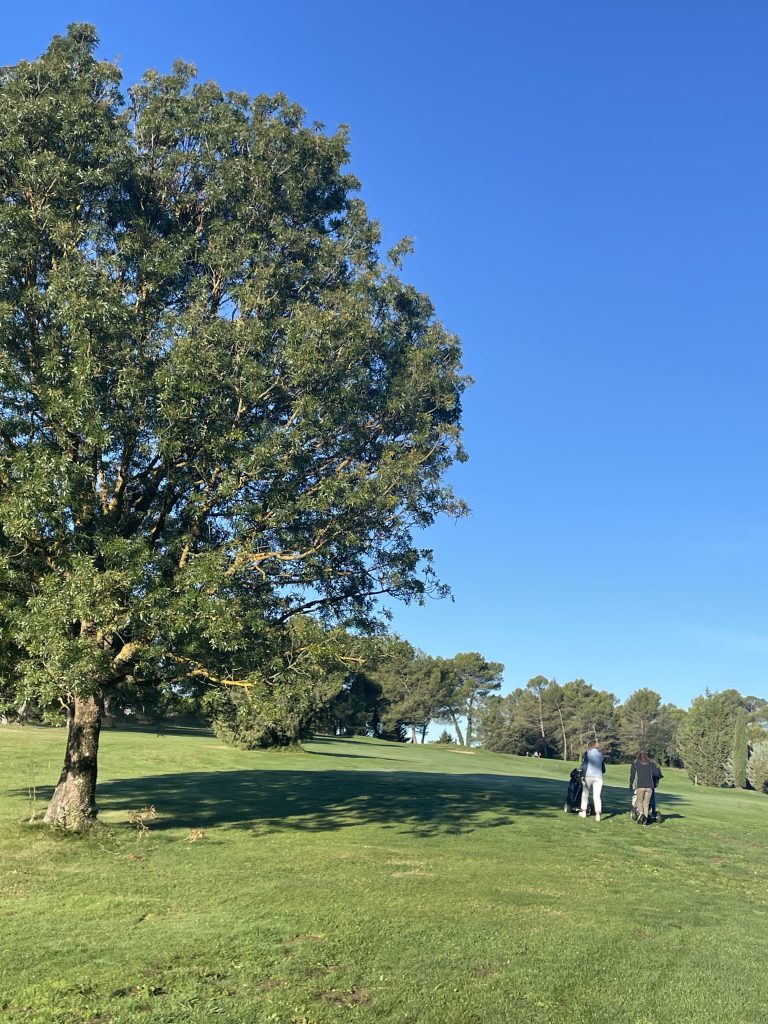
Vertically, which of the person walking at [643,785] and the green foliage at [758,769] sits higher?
the person walking at [643,785]

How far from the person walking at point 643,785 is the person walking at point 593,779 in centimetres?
99

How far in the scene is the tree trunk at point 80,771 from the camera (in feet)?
53.3

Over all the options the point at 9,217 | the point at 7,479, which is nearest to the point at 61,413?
the point at 7,479

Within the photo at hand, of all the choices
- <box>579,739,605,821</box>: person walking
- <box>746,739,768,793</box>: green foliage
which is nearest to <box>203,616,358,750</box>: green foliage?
<box>579,739,605,821</box>: person walking

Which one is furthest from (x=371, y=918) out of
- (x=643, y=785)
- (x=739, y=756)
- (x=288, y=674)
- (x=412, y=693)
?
(x=412, y=693)

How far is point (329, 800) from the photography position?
23875 millimetres

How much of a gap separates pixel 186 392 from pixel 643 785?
17.4 meters

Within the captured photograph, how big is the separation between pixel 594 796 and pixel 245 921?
15.8 meters

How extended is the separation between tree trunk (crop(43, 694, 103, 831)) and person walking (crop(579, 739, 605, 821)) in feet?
45.8

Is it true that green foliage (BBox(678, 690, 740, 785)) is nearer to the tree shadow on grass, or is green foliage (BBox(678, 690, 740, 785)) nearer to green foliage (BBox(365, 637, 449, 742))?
the tree shadow on grass

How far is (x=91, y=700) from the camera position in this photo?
16.8 meters

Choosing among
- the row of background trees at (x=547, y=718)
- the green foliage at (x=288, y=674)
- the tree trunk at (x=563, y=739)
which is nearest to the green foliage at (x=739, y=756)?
the row of background trees at (x=547, y=718)

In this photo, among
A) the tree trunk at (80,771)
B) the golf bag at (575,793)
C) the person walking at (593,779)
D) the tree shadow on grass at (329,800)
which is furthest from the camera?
the golf bag at (575,793)

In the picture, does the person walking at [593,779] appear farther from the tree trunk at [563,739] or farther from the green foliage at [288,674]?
the tree trunk at [563,739]
